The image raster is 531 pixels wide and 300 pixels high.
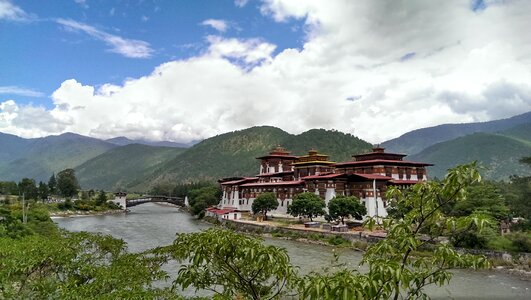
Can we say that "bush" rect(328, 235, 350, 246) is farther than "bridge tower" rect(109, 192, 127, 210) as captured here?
No

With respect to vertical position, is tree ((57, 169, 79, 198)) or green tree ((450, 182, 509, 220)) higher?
tree ((57, 169, 79, 198))

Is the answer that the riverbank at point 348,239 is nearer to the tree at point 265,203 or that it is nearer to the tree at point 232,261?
the tree at point 265,203

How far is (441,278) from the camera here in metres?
5.45

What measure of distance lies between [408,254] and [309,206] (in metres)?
53.3

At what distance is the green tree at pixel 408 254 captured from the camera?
4.42m

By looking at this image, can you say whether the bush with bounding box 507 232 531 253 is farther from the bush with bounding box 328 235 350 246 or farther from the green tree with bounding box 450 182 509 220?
the bush with bounding box 328 235 350 246

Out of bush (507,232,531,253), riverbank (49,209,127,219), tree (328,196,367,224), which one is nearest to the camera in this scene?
bush (507,232,531,253)

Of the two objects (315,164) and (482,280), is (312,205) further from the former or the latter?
(482,280)

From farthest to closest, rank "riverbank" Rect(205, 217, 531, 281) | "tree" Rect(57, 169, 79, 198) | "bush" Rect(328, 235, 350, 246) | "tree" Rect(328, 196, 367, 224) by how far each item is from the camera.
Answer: "tree" Rect(57, 169, 79, 198), "tree" Rect(328, 196, 367, 224), "bush" Rect(328, 235, 350, 246), "riverbank" Rect(205, 217, 531, 281)

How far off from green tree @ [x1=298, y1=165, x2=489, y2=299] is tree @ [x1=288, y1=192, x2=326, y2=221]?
52232 mm

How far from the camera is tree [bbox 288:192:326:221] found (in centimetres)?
5788

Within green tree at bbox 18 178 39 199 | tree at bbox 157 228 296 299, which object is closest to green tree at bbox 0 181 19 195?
green tree at bbox 18 178 39 199

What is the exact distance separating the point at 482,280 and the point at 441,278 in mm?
29423

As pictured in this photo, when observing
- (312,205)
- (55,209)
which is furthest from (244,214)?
(55,209)
